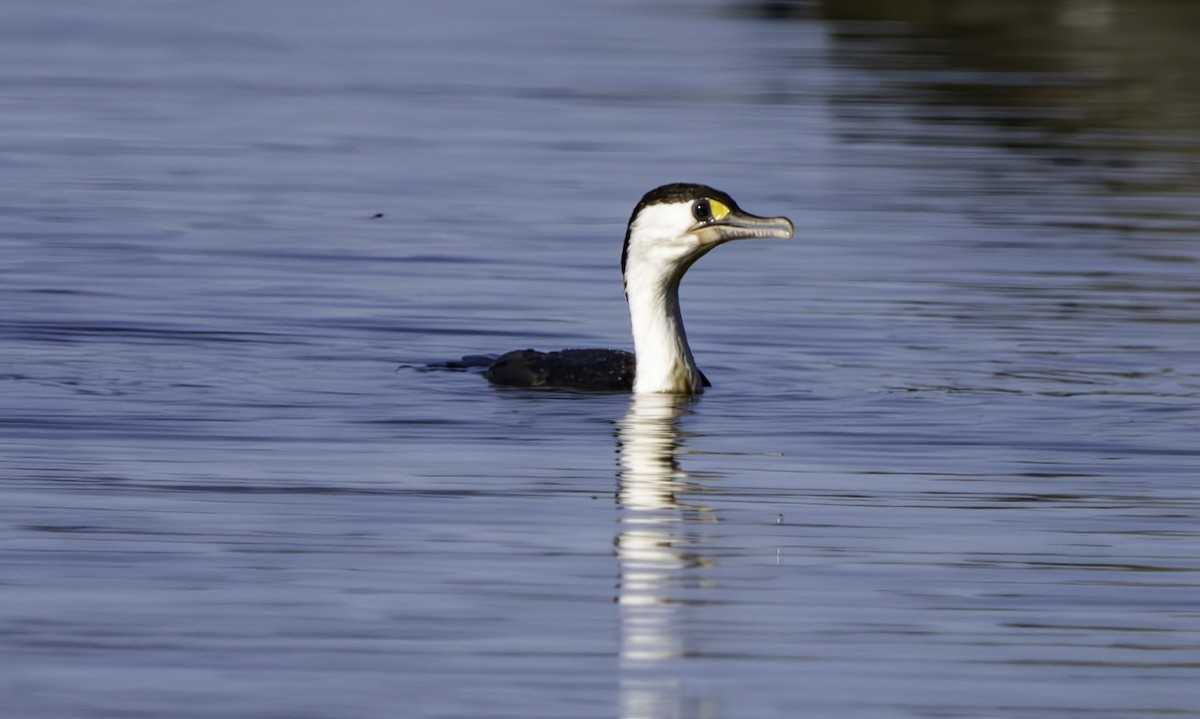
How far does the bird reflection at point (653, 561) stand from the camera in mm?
7254

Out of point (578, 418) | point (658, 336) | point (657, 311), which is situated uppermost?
point (657, 311)

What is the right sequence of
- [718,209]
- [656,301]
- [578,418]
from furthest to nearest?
[656,301] < [718,209] < [578,418]

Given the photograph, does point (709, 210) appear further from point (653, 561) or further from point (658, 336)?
point (653, 561)

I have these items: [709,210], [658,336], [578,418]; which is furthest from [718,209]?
[578,418]

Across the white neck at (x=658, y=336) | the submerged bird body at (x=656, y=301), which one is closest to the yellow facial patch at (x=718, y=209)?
the submerged bird body at (x=656, y=301)

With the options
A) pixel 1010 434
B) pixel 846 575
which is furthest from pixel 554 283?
pixel 846 575

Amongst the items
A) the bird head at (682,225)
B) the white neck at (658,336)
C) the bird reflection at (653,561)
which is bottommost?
the bird reflection at (653,561)

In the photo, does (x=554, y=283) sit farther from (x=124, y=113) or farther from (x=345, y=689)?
(x=124, y=113)

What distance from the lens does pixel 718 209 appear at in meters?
13.1

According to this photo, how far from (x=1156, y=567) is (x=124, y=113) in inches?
807

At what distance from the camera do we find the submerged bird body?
13.1 metres

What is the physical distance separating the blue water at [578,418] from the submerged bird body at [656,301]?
0.62 feet

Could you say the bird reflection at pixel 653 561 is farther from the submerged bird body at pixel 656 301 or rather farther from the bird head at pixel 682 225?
the bird head at pixel 682 225

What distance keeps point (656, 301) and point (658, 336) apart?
0.18m
